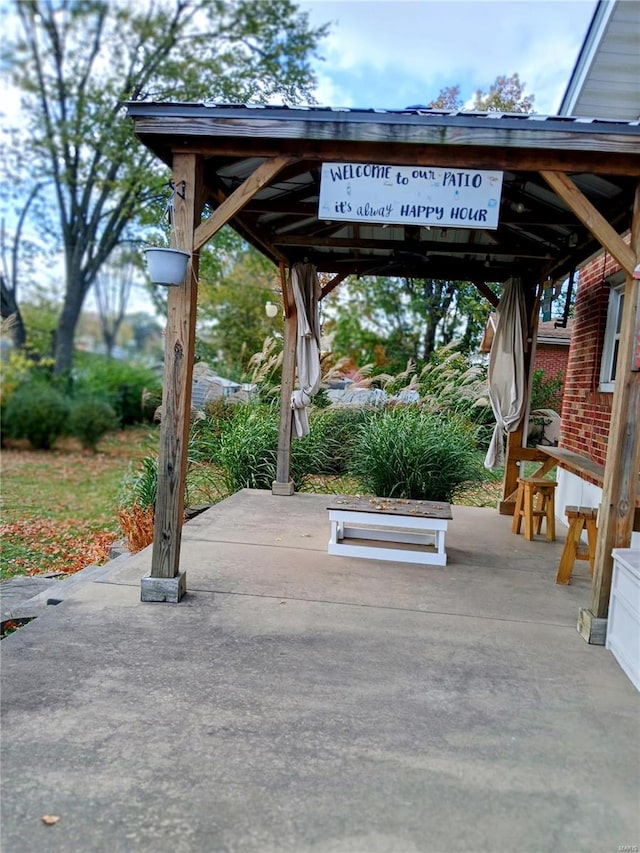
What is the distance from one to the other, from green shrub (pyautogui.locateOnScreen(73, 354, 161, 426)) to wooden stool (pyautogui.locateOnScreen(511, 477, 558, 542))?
39.6ft

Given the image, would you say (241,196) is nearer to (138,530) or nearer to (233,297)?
(138,530)

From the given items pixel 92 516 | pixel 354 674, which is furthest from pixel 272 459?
pixel 354 674

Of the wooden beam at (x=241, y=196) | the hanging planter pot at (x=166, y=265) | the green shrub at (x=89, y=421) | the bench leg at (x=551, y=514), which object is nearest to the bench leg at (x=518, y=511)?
the bench leg at (x=551, y=514)

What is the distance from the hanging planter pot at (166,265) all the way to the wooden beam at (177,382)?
108 mm

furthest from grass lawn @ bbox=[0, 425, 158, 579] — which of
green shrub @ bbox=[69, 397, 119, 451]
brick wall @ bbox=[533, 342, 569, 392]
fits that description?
brick wall @ bbox=[533, 342, 569, 392]

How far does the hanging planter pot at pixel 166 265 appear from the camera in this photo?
379cm

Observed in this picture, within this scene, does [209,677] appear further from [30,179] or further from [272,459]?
[30,179]

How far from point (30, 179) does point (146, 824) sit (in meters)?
20.4

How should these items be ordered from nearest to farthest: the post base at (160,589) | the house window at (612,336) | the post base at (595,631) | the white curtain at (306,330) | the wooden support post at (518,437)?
the post base at (595,631) < the post base at (160,589) < the house window at (612,336) < the white curtain at (306,330) < the wooden support post at (518,437)

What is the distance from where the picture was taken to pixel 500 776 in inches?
97.9

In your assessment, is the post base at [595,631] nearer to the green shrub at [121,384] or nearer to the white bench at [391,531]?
the white bench at [391,531]

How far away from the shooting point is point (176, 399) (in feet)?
13.5

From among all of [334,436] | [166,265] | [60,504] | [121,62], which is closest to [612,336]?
[334,436]

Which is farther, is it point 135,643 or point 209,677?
point 135,643
